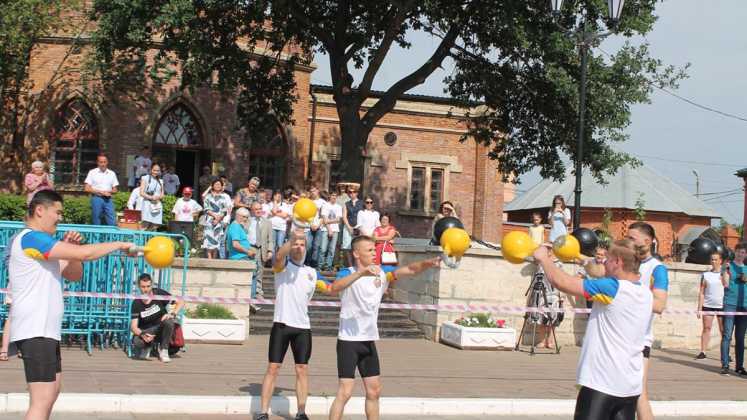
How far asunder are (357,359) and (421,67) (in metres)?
17.9

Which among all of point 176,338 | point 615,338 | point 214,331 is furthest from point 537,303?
point 615,338

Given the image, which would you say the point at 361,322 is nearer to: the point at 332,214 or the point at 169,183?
the point at 332,214

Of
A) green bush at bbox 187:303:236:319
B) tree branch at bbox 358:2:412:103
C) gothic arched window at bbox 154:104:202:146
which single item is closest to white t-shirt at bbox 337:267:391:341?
green bush at bbox 187:303:236:319

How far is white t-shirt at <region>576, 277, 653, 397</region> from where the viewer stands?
19.9 feet

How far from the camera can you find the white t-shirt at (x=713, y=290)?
15.0 metres

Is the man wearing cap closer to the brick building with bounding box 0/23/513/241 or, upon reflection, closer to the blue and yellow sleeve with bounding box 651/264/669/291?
the brick building with bounding box 0/23/513/241

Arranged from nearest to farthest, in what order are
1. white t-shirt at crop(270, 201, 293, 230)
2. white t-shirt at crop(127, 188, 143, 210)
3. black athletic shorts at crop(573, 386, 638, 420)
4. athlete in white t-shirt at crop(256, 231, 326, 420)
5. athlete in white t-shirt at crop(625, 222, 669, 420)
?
1. black athletic shorts at crop(573, 386, 638, 420)
2. athlete in white t-shirt at crop(625, 222, 669, 420)
3. athlete in white t-shirt at crop(256, 231, 326, 420)
4. white t-shirt at crop(127, 188, 143, 210)
5. white t-shirt at crop(270, 201, 293, 230)

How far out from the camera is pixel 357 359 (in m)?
7.75

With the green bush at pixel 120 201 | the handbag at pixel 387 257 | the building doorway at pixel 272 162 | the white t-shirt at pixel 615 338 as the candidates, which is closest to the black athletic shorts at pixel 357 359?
the white t-shirt at pixel 615 338

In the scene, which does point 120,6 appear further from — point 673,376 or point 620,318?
point 620,318

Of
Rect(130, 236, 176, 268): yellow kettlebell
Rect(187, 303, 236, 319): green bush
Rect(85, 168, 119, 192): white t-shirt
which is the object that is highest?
Rect(85, 168, 119, 192): white t-shirt

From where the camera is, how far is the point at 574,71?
22.9m

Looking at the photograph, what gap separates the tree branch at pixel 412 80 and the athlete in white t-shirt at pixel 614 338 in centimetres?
1826

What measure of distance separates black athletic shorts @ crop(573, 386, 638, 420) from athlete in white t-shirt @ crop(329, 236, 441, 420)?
1.81m
